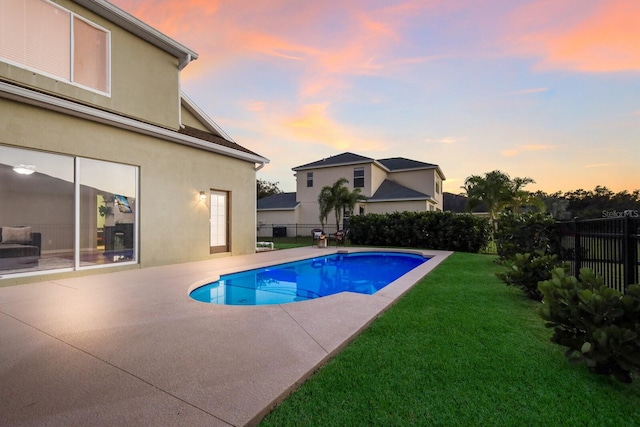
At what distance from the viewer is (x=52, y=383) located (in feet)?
8.20

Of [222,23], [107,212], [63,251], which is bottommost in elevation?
[63,251]

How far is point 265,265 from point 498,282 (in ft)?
20.6

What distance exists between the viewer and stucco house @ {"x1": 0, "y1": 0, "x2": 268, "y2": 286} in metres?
6.34

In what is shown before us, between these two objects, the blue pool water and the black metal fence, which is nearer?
the black metal fence

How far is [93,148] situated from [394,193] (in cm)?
1958

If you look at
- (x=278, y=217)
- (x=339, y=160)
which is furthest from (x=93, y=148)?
(x=339, y=160)

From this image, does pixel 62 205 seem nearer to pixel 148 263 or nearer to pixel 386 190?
pixel 148 263

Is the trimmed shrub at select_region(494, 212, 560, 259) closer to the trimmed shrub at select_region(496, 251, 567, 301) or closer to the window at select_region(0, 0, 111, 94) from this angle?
the trimmed shrub at select_region(496, 251, 567, 301)

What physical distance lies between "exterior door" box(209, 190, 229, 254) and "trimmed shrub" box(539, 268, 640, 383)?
32.3ft

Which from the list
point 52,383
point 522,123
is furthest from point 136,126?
point 522,123

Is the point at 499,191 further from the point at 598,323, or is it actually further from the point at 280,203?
the point at 598,323

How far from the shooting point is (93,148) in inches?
287

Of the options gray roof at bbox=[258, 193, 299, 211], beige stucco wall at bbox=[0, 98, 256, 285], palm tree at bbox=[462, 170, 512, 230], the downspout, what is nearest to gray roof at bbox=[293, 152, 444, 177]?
gray roof at bbox=[258, 193, 299, 211]

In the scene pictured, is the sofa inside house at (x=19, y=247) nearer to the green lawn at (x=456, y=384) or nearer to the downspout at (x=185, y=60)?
the downspout at (x=185, y=60)
